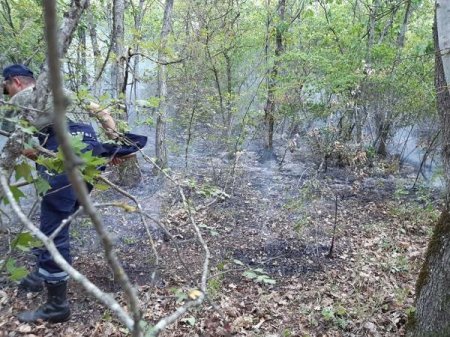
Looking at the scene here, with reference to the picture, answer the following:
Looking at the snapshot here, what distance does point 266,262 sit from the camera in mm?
4930

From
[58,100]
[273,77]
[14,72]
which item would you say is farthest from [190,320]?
[273,77]

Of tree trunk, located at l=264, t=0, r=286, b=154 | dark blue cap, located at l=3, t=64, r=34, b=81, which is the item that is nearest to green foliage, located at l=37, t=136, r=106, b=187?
dark blue cap, located at l=3, t=64, r=34, b=81

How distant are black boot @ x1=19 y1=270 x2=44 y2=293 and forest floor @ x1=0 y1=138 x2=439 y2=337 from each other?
6 cm

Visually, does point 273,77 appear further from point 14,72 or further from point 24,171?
point 24,171

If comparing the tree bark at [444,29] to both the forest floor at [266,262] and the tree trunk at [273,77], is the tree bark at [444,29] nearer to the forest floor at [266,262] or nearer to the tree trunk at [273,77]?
the forest floor at [266,262]

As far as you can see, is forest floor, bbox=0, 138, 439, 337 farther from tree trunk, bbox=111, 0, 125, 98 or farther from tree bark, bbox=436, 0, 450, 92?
tree trunk, bbox=111, 0, 125, 98

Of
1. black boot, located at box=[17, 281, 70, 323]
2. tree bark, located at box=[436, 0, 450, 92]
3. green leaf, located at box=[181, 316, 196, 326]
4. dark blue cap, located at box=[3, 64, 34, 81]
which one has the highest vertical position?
tree bark, located at box=[436, 0, 450, 92]

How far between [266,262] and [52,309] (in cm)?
255

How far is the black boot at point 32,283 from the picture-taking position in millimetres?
3717

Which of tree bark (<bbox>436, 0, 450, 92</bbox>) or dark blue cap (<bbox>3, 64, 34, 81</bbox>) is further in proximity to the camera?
dark blue cap (<bbox>3, 64, 34, 81</bbox>)

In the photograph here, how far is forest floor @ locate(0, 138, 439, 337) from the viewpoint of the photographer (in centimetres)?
356

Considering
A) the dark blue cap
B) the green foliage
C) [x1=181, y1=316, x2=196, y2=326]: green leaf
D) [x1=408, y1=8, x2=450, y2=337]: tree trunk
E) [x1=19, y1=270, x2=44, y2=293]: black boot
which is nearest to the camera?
the green foliage

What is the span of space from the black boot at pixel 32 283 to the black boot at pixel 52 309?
0.40m

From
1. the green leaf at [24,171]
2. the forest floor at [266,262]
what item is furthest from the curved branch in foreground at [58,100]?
the green leaf at [24,171]
